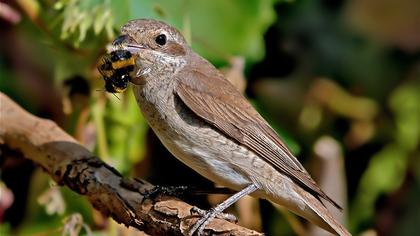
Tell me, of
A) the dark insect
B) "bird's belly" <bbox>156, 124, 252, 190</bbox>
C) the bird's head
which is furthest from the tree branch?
the bird's head

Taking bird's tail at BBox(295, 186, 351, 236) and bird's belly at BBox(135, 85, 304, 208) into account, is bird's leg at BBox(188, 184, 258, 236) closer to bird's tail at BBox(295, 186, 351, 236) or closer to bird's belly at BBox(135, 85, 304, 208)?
bird's belly at BBox(135, 85, 304, 208)

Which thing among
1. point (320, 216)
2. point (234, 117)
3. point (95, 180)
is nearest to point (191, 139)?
point (234, 117)

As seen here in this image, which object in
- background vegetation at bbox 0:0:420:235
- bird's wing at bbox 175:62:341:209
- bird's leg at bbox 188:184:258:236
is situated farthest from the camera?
background vegetation at bbox 0:0:420:235

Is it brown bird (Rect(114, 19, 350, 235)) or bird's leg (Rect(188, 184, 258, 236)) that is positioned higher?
brown bird (Rect(114, 19, 350, 235))

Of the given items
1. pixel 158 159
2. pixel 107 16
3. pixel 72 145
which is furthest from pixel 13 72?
pixel 72 145

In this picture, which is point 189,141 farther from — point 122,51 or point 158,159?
point 158,159

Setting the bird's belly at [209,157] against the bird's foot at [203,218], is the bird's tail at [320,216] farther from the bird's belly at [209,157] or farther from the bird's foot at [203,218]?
the bird's foot at [203,218]
